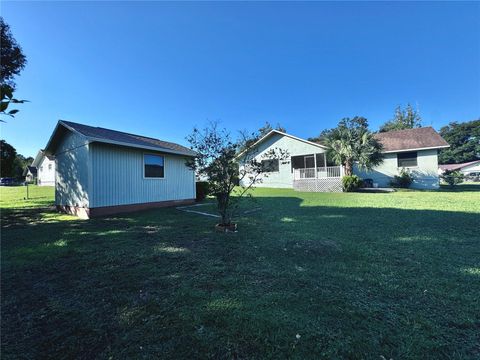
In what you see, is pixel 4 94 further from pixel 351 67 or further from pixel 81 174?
pixel 351 67

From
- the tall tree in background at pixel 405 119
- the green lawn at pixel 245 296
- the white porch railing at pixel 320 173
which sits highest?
the tall tree in background at pixel 405 119

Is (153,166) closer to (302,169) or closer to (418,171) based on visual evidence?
(302,169)

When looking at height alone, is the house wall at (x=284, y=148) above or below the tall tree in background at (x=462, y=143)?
below

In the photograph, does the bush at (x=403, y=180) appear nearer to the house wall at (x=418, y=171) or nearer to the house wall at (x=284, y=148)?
the house wall at (x=418, y=171)

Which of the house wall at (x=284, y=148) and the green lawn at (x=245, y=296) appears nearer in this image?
the green lawn at (x=245, y=296)

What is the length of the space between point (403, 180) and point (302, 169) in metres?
8.44

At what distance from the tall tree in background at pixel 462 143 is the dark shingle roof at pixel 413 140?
41932mm

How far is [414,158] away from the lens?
18.1 m

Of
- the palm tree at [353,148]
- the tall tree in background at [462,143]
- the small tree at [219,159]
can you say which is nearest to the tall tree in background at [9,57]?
the small tree at [219,159]

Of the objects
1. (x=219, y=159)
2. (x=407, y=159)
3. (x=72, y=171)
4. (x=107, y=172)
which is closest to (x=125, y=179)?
(x=107, y=172)

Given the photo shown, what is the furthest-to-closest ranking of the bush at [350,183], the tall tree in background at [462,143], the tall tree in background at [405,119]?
the tall tree in background at [462,143] < the tall tree in background at [405,119] < the bush at [350,183]

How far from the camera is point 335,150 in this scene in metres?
16.6

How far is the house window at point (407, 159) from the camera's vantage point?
59.5 ft

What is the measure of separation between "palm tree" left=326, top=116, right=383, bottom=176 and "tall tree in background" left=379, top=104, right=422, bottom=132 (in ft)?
114
